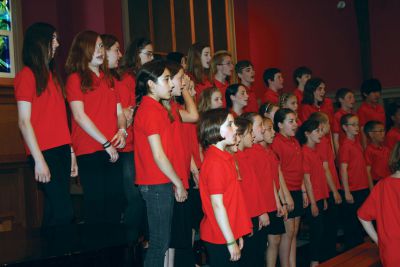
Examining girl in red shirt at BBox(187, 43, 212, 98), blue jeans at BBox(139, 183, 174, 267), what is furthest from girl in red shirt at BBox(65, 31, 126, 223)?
girl in red shirt at BBox(187, 43, 212, 98)

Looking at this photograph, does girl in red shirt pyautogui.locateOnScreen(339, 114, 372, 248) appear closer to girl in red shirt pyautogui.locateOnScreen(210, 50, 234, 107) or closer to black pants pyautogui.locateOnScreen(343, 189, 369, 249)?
black pants pyautogui.locateOnScreen(343, 189, 369, 249)

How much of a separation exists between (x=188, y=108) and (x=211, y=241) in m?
0.84

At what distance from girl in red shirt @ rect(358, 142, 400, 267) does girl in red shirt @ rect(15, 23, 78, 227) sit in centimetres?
166

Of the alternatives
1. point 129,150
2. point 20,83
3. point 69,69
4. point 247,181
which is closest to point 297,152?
point 247,181

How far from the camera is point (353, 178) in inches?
203

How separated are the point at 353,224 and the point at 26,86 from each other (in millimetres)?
3128

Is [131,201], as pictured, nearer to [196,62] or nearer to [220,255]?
[220,255]

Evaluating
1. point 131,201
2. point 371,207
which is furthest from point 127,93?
point 371,207

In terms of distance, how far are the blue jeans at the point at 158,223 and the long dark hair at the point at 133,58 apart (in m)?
1.03

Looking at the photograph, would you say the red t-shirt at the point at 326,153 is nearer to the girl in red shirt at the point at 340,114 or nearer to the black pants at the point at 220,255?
the girl in red shirt at the point at 340,114

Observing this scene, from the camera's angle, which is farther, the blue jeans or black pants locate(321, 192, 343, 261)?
black pants locate(321, 192, 343, 261)

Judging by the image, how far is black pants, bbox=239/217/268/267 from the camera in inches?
129

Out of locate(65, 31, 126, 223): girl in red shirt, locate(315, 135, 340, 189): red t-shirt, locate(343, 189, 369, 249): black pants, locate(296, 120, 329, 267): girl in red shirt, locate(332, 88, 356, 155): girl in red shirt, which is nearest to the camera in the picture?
locate(65, 31, 126, 223): girl in red shirt

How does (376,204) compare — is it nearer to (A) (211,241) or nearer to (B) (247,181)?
(B) (247,181)
